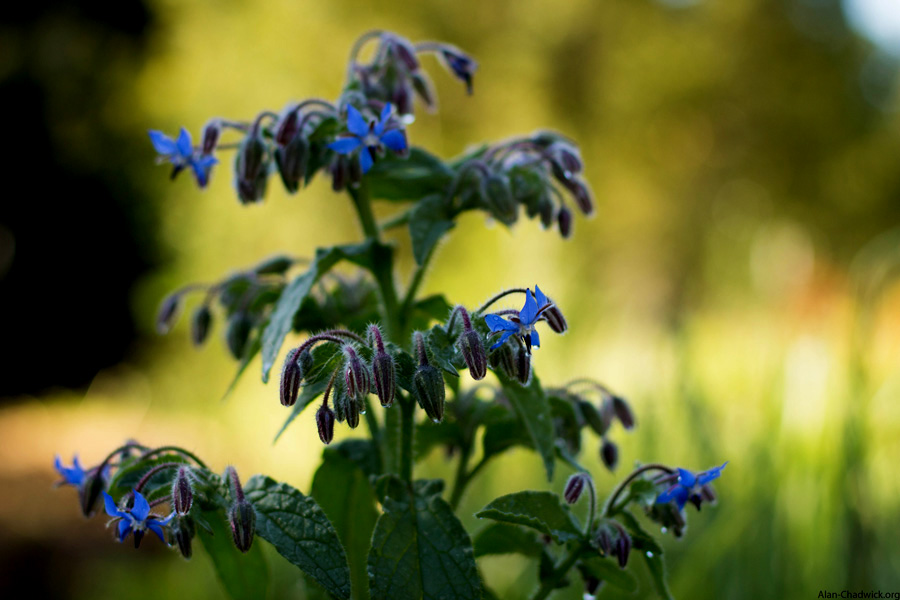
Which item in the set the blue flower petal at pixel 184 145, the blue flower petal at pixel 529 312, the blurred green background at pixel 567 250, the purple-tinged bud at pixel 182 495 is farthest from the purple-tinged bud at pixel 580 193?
the blurred green background at pixel 567 250

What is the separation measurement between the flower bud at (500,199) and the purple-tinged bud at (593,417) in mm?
323

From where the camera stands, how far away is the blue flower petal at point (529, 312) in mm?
912

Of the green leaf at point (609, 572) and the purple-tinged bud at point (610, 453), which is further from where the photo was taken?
the purple-tinged bud at point (610, 453)

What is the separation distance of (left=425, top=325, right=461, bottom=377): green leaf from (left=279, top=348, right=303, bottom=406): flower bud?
156mm

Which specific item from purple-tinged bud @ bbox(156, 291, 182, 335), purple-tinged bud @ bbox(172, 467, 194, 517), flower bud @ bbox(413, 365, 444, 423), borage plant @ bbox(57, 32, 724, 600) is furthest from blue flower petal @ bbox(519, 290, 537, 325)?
purple-tinged bud @ bbox(156, 291, 182, 335)

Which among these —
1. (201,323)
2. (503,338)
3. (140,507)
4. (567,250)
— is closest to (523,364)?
(503,338)

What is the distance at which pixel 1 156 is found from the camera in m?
10.5

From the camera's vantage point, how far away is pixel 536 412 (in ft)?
3.61

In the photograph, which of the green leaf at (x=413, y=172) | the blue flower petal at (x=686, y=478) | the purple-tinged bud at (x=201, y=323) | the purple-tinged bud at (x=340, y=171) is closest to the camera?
the blue flower petal at (x=686, y=478)

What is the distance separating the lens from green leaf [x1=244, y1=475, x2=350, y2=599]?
3.03 ft

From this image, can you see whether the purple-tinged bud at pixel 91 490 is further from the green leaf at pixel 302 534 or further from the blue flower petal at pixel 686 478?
the blue flower petal at pixel 686 478

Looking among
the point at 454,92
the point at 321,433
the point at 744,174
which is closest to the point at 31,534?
the point at 321,433

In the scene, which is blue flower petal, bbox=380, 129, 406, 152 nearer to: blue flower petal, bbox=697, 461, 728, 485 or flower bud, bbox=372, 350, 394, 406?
flower bud, bbox=372, 350, 394, 406

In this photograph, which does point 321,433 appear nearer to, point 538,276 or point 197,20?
point 538,276
